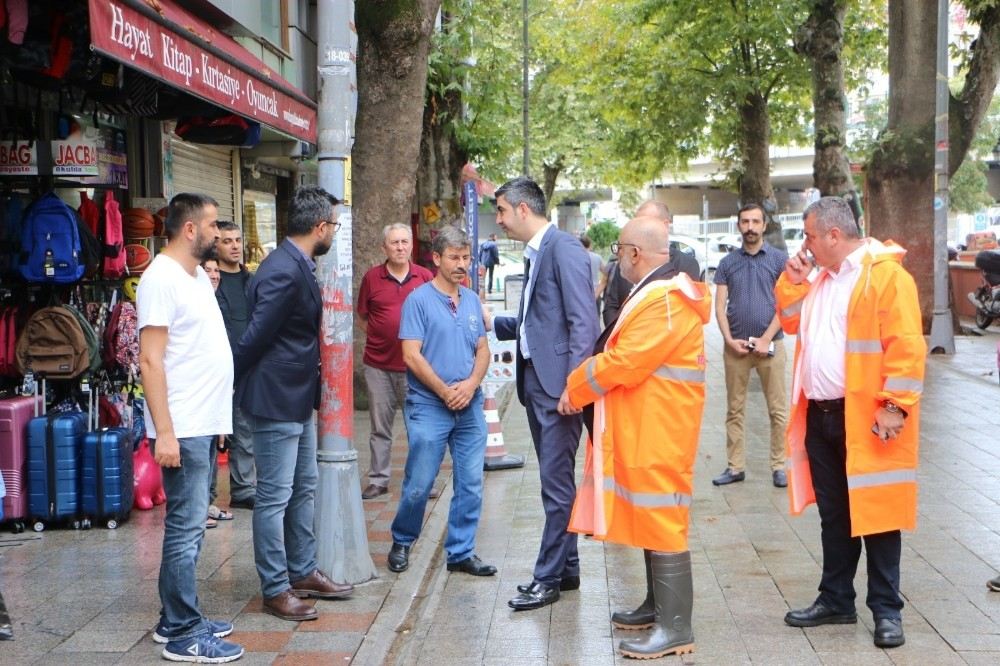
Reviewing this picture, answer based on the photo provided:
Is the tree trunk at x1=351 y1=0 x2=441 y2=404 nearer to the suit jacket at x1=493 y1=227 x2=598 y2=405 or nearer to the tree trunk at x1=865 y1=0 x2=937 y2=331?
the suit jacket at x1=493 y1=227 x2=598 y2=405

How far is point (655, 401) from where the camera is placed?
17.4 feet

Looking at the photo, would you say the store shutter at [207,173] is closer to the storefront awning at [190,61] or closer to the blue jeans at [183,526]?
the storefront awning at [190,61]

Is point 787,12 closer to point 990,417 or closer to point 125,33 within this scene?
point 990,417

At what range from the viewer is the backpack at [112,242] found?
8.57 metres

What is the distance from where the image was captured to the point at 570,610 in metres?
6.13

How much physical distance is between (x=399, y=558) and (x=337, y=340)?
1276mm

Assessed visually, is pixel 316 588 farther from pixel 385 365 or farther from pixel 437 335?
pixel 385 365

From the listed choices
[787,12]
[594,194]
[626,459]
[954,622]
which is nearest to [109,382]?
[626,459]

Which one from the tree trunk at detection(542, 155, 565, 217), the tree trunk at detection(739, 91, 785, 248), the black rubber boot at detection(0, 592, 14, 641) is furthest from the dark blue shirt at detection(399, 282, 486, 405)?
the tree trunk at detection(542, 155, 565, 217)

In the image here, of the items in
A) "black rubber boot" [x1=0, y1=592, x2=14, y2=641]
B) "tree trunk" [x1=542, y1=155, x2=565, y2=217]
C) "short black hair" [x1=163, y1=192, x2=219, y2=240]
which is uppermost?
"tree trunk" [x1=542, y1=155, x2=565, y2=217]

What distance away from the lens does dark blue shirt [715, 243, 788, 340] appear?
8898 millimetres

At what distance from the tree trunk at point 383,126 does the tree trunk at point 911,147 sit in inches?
369

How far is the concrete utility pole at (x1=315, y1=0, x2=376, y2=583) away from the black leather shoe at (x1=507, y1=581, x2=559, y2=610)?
94cm

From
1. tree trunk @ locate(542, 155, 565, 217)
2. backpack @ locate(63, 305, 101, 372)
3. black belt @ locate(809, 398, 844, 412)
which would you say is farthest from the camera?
tree trunk @ locate(542, 155, 565, 217)
